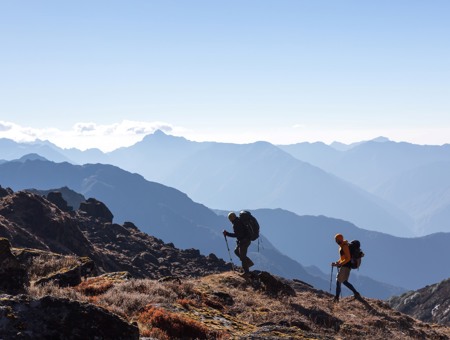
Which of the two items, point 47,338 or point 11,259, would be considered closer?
point 47,338

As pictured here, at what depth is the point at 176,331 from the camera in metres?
8.46

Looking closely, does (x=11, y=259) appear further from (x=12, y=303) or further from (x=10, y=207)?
(x=10, y=207)

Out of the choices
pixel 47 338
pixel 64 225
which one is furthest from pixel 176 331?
pixel 64 225

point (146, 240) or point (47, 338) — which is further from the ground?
point (47, 338)

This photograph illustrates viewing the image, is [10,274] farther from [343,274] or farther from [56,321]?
[343,274]

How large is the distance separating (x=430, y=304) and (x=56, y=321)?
72584mm

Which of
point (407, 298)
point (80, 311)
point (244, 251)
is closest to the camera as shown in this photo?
point (80, 311)

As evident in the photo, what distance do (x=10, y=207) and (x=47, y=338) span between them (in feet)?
182

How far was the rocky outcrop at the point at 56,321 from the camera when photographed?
5425mm

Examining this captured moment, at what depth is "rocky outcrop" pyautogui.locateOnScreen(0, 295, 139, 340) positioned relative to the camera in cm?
543

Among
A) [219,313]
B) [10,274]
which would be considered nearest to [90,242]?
[219,313]

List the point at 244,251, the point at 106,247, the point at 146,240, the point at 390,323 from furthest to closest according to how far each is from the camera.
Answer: the point at 146,240 → the point at 106,247 → the point at 244,251 → the point at 390,323

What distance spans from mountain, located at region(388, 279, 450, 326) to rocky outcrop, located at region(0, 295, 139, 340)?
2358 inches

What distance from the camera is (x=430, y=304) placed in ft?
220
